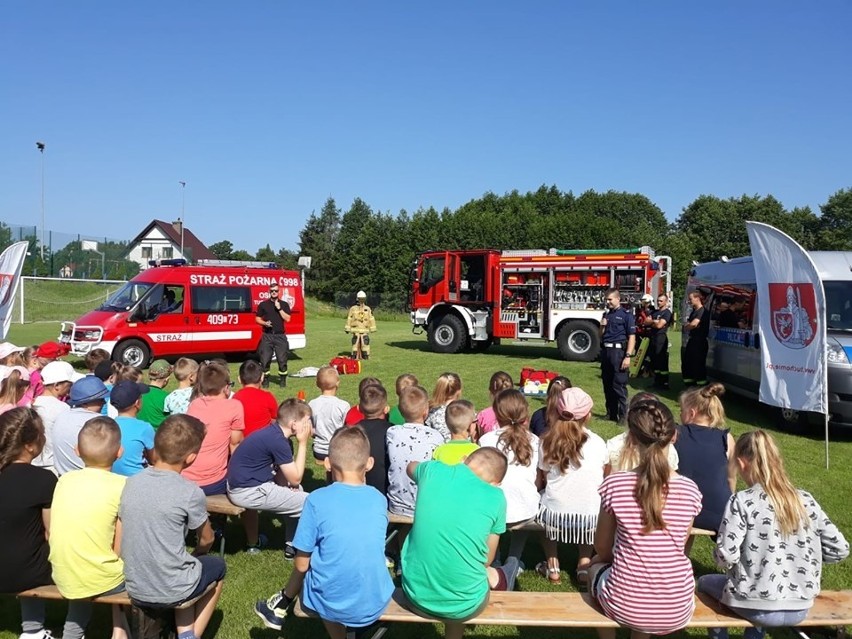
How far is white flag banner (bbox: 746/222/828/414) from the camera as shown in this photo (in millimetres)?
7070

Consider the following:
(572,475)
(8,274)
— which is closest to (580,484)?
(572,475)

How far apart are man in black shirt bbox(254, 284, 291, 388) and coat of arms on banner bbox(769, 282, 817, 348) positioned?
27.0 ft

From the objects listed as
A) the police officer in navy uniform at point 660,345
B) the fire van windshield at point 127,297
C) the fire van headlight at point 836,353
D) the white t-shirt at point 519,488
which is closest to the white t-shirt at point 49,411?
the white t-shirt at point 519,488

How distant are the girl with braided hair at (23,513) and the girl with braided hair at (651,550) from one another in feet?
9.33

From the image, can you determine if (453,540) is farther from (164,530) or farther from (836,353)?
(836,353)

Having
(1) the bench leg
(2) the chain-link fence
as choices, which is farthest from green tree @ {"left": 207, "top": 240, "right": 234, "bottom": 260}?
(1) the bench leg

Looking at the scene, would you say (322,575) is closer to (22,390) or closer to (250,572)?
(250,572)

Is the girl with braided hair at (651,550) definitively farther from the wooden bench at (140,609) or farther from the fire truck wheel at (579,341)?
the fire truck wheel at (579,341)

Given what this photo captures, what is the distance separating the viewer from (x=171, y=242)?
188ft

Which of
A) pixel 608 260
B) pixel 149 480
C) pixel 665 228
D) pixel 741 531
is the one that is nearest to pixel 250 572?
pixel 149 480

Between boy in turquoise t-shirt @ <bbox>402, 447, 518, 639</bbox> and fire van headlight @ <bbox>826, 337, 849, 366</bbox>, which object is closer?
boy in turquoise t-shirt @ <bbox>402, 447, 518, 639</bbox>

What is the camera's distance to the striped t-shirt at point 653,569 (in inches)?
120

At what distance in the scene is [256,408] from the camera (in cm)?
550

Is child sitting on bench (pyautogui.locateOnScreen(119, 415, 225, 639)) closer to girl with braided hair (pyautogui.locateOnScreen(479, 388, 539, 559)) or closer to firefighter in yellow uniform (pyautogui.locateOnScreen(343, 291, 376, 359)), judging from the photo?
girl with braided hair (pyautogui.locateOnScreen(479, 388, 539, 559))
